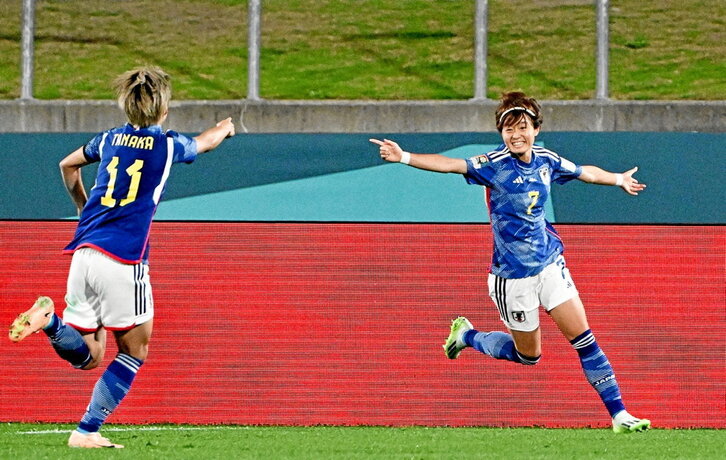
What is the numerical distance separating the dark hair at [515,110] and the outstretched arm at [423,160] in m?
0.33

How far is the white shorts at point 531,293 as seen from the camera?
7.30 m

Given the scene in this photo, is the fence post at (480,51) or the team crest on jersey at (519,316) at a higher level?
the fence post at (480,51)

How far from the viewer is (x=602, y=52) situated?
35.2 feet

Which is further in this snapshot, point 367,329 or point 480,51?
point 480,51

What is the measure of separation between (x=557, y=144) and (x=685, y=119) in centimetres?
143

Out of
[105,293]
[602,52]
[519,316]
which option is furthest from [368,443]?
[602,52]

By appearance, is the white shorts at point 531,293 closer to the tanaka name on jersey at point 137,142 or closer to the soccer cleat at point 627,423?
the soccer cleat at point 627,423

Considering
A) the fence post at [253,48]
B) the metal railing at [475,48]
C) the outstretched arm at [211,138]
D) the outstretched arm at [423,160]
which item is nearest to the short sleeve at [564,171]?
the outstretched arm at [423,160]

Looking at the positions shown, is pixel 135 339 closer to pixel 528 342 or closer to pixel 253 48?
pixel 528 342

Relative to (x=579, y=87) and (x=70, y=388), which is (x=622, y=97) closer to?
(x=579, y=87)

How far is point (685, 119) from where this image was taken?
10.6m

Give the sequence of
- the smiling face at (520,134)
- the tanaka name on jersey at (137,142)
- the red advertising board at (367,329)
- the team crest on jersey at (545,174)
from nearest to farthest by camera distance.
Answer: the tanaka name on jersey at (137,142) < the smiling face at (520,134) < the team crest on jersey at (545,174) < the red advertising board at (367,329)

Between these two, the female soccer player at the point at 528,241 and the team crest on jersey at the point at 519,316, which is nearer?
the female soccer player at the point at 528,241

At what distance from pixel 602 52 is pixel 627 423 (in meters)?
4.42
